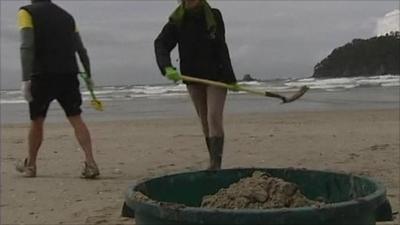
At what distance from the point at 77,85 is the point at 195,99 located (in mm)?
1417

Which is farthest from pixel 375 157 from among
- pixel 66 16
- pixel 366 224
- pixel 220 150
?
pixel 366 224

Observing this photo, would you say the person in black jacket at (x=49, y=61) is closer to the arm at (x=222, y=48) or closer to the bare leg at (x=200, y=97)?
the bare leg at (x=200, y=97)

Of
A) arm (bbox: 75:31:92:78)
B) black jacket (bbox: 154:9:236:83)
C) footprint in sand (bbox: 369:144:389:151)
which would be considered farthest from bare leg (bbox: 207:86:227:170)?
footprint in sand (bbox: 369:144:389:151)

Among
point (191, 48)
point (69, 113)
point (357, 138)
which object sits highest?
point (191, 48)

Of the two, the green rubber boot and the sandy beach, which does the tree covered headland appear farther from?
the green rubber boot

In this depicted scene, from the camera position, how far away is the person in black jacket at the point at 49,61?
21.0 feet

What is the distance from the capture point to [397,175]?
688cm

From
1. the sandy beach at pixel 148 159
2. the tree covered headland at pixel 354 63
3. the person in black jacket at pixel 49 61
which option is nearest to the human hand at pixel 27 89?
the person in black jacket at pixel 49 61

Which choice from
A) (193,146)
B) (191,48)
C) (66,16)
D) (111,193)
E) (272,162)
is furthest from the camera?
(193,146)

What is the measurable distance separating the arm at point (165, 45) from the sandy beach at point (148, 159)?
119 cm

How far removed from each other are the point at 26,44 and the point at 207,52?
65.6 inches

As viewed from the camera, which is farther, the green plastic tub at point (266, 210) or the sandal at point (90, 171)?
the sandal at point (90, 171)

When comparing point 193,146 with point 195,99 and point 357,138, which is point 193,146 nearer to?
point 357,138

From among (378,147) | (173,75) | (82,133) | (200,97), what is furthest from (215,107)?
(378,147)
